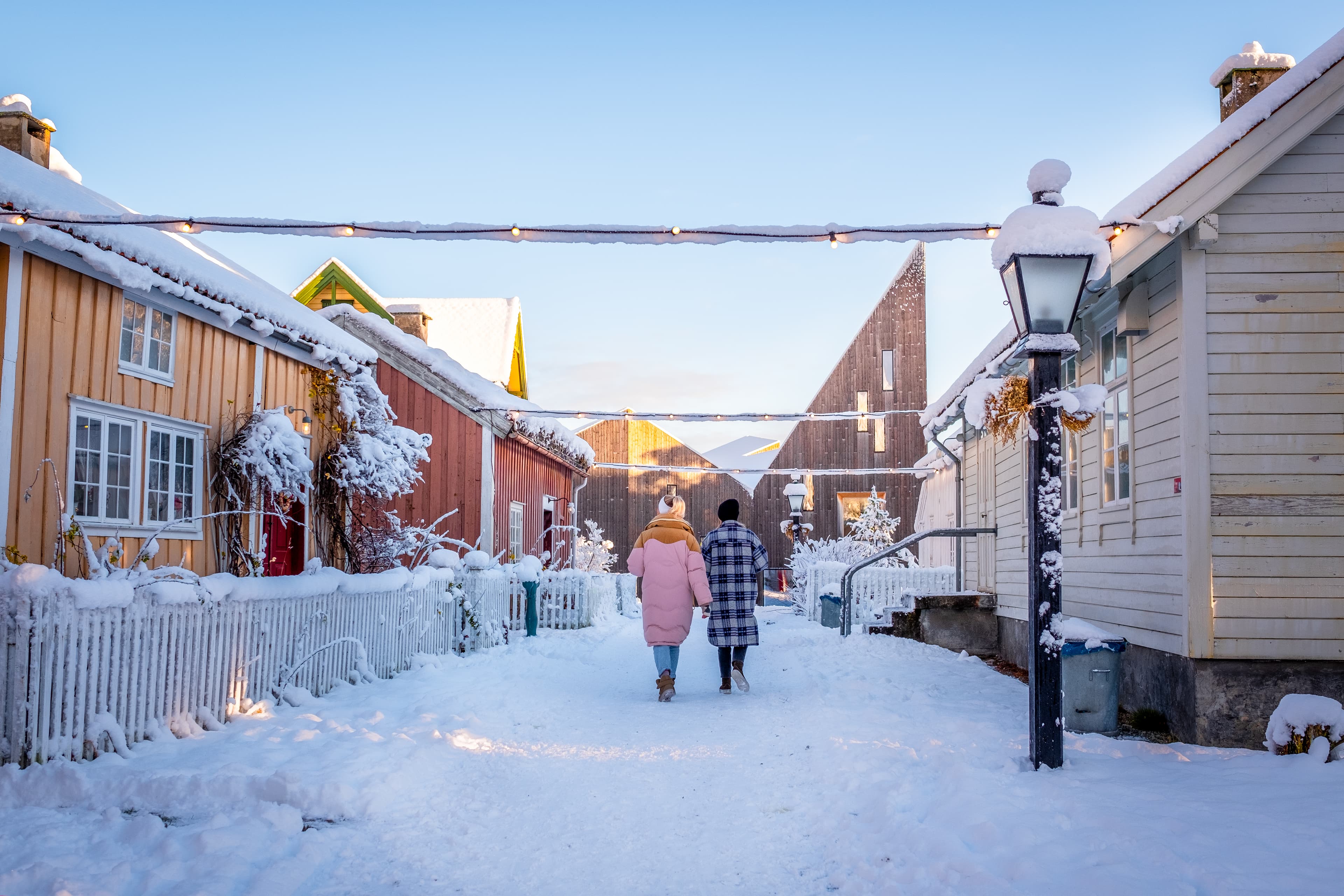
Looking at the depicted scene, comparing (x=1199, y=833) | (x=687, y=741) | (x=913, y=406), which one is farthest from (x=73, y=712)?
(x=913, y=406)

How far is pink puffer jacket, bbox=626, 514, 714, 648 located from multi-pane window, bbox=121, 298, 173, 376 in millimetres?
4827

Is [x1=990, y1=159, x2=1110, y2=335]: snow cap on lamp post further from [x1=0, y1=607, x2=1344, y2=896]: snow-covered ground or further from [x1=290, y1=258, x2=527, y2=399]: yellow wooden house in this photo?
[x1=290, y1=258, x2=527, y2=399]: yellow wooden house

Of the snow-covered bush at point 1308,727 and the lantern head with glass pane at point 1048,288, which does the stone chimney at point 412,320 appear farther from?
the snow-covered bush at point 1308,727

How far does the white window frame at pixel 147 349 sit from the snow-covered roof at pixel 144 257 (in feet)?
0.74

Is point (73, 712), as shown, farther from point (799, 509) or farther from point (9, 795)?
point (799, 509)

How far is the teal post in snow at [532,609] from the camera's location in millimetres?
13602

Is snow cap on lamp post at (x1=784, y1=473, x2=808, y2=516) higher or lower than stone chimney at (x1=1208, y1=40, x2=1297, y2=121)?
lower

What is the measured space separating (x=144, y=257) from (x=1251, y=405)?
8.55 metres

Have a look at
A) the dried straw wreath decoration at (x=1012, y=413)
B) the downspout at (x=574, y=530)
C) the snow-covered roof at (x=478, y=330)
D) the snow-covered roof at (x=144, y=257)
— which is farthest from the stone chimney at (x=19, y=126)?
the downspout at (x=574, y=530)

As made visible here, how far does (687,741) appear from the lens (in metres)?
6.61

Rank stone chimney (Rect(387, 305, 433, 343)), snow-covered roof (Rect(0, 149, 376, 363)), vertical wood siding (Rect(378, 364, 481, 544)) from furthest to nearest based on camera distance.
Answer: stone chimney (Rect(387, 305, 433, 343)) → vertical wood siding (Rect(378, 364, 481, 544)) → snow-covered roof (Rect(0, 149, 376, 363))

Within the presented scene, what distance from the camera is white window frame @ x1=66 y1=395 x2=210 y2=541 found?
7996mm

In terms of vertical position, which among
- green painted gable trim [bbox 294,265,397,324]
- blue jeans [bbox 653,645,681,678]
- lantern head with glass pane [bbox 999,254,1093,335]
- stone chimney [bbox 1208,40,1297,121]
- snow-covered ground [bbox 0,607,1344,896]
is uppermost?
green painted gable trim [bbox 294,265,397,324]

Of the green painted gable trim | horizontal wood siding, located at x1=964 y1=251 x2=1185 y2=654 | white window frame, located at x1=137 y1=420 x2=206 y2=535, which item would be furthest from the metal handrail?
the green painted gable trim
